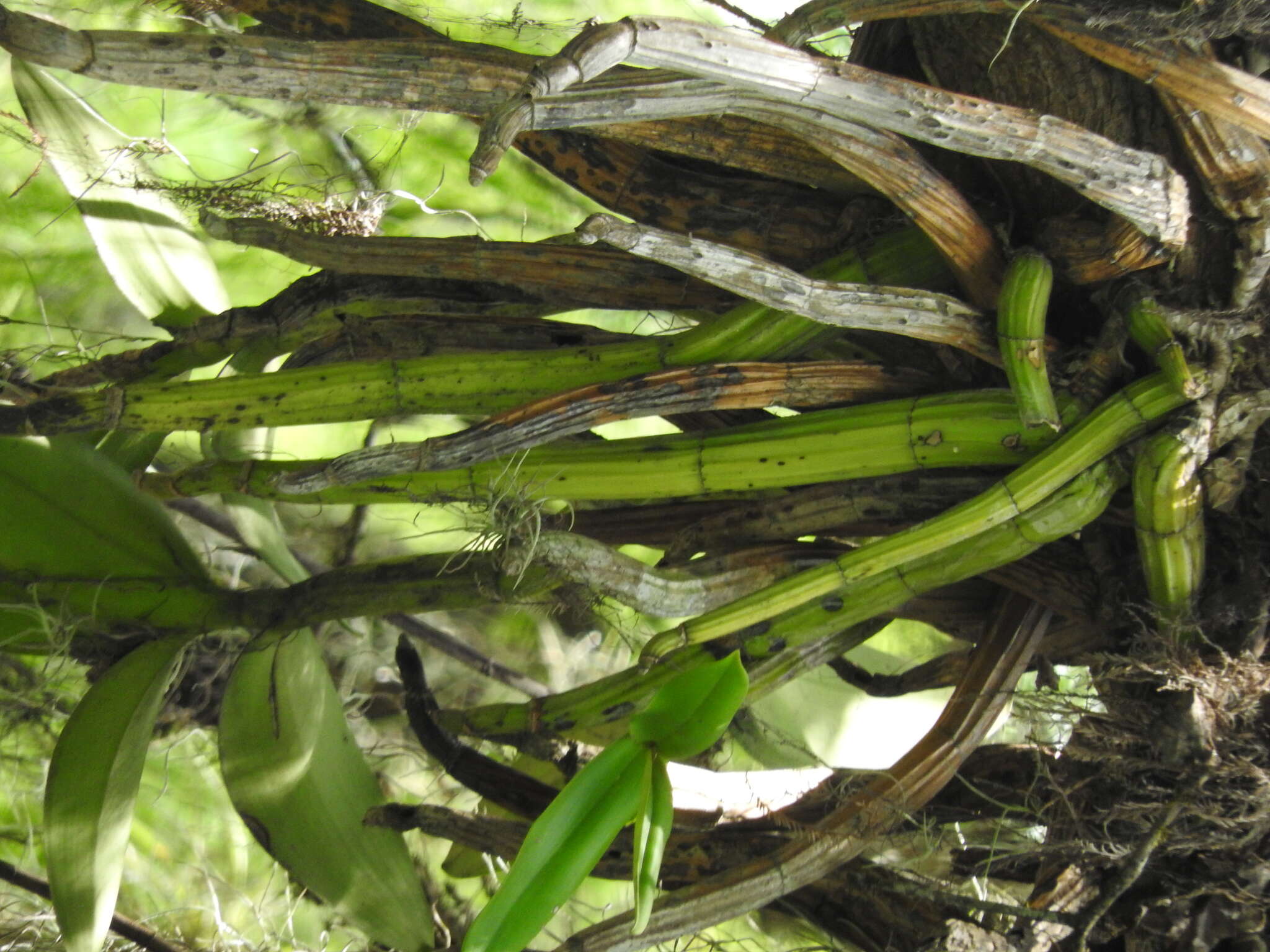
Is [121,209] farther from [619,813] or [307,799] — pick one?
[619,813]

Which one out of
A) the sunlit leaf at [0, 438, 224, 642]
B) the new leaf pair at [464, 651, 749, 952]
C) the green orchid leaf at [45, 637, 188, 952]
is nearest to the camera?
the new leaf pair at [464, 651, 749, 952]

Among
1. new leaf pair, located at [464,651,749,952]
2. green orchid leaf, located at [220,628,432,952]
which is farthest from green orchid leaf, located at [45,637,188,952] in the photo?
new leaf pair, located at [464,651,749,952]

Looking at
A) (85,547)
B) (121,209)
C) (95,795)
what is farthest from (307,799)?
(121,209)

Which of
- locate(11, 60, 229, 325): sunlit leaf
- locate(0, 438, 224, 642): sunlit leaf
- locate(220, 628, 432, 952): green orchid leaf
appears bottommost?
Result: locate(220, 628, 432, 952): green orchid leaf

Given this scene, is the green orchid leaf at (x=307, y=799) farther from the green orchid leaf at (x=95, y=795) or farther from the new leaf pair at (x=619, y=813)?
the new leaf pair at (x=619, y=813)

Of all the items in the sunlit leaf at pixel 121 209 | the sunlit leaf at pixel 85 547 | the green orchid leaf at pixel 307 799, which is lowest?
the green orchid leaf at pixel 307 799

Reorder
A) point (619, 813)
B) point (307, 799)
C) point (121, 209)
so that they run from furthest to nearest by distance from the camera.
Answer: point (121, 209)
point (307, 799)
point (619, 813)

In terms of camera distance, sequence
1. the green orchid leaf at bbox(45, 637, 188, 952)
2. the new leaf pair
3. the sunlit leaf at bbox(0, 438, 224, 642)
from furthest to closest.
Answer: the sunlit leaf at bbox(0, 438, 224, 642) → the green orchid leaf at bbox(45, 637, 188, 952) → the new leaf pair

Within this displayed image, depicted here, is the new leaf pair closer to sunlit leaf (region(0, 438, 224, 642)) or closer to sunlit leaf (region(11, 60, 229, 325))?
sunlit leaf (region(0, 438, 224, 642))

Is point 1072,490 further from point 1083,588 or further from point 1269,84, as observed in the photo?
point 1269,84

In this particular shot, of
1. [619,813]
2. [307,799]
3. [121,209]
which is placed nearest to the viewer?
[619,813]

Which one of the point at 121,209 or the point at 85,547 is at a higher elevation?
the point at 121,209

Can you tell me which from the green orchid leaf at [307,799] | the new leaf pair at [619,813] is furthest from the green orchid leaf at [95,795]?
the new leaf pair at [619,813]
